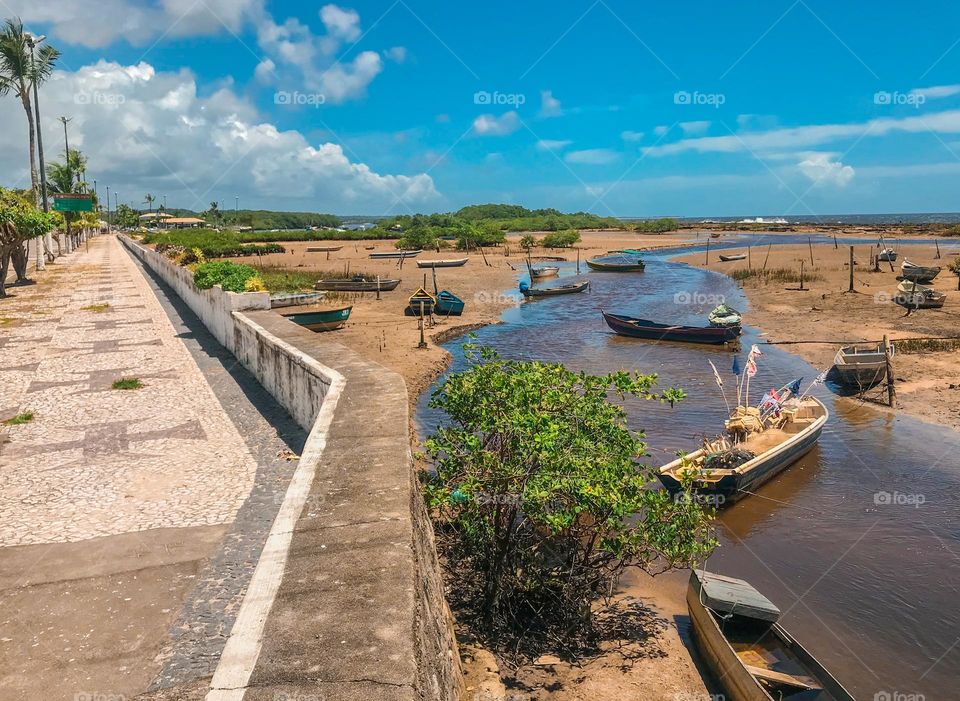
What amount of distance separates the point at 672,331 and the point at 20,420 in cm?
2303

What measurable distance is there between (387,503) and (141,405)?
27.6 feet

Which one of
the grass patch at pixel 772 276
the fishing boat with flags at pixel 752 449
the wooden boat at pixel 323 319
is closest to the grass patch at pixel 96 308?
the wooden boat at pixel 323 319

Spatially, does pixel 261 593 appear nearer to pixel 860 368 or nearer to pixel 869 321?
pixel 860 368

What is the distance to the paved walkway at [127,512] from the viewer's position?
5.32 m

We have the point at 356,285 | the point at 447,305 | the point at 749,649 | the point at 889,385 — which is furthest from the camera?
the point at 356,285

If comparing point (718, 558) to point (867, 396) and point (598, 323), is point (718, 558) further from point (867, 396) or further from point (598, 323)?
point (598, 323)

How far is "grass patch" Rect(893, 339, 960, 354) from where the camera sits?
72.5 feet

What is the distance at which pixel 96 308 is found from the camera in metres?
24.7

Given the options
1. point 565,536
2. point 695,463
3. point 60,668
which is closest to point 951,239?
point 695,463

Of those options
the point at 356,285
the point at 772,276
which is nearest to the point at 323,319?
the point at 356,285

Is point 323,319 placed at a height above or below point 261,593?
below

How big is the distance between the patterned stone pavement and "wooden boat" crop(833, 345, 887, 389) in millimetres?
17052

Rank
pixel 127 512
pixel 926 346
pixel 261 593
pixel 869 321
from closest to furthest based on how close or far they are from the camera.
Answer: pixel 261 593 < pixel 127 512 < pixel 926 346 < pixel 869 321

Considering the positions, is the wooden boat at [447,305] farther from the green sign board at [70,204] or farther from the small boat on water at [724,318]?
the green sign board at [70,204]
